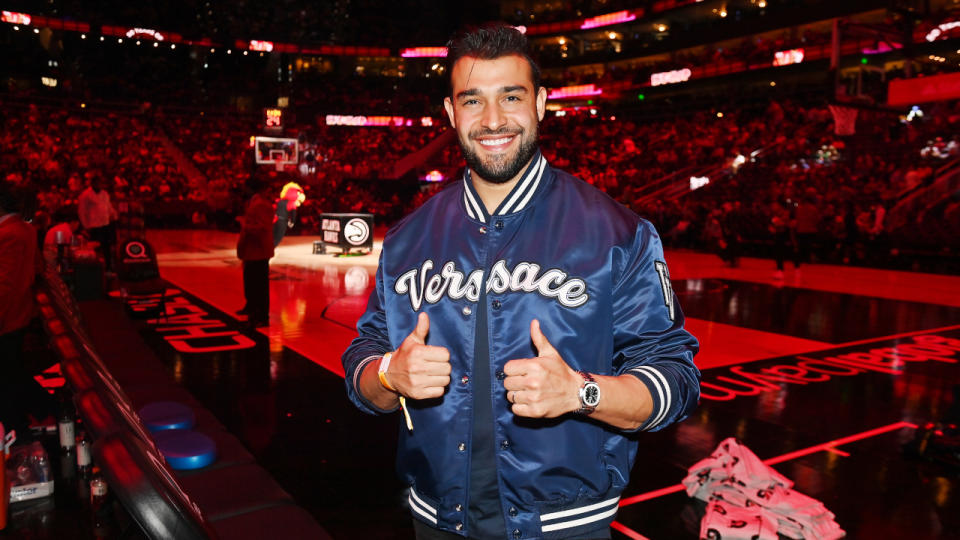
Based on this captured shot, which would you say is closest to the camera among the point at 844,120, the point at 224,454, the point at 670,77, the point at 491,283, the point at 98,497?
the point at 491,283

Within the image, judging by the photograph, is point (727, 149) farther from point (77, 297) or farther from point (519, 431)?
point (519, 431)

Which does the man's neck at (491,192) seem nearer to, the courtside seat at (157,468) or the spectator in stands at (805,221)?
the courtside seat at (157,468)

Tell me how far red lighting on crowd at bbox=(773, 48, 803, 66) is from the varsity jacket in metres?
35.2

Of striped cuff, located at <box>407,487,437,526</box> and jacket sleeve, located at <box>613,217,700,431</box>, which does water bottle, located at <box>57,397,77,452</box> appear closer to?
striped cuff, located at <box>407,487,437,526</box>

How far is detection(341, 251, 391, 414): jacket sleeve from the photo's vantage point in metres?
1.89

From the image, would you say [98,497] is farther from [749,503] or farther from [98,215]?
[98,215]

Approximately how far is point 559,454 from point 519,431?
4.6 inches

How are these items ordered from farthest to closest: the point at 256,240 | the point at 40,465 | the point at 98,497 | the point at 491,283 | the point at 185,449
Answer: the point at 256,240 < the point at 185,449 < the point at 40,465 < the point at 98,497 < the point at 491,283

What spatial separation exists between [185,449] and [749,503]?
3127mm

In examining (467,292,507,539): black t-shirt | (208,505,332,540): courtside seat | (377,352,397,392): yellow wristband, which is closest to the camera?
(377,352,397,392): yellow wristband

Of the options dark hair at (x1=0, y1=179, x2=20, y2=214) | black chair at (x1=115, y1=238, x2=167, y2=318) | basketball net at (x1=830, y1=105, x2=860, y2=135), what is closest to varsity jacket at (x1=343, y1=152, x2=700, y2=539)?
dark hair at (x1=0, y1=179, x2=20, y2=214)

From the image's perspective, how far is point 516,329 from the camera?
1.74m

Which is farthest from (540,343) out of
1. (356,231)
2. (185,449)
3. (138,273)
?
(356,231)

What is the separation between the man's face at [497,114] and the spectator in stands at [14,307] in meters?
3.87
